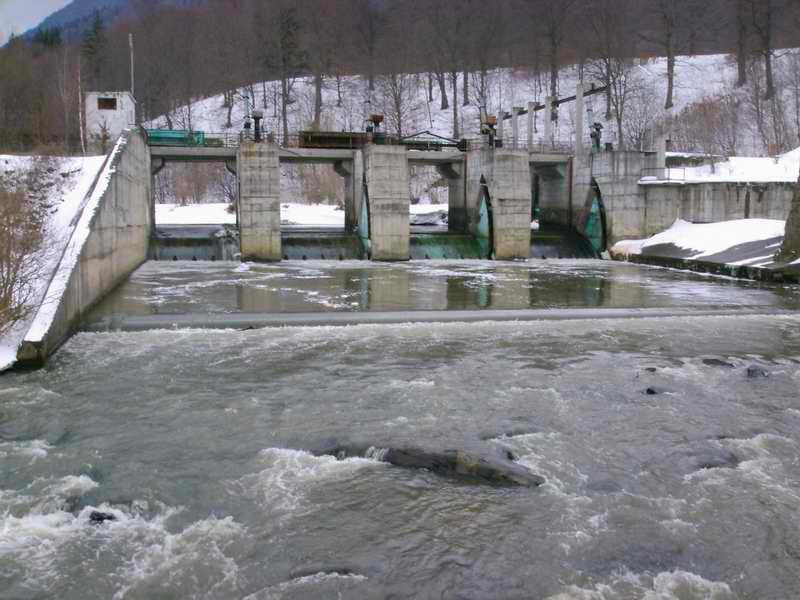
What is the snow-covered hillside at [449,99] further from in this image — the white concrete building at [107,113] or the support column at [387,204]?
the support column at [387,204]

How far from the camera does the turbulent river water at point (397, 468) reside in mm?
5469

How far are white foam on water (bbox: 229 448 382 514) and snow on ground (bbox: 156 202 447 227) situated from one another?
3487cm

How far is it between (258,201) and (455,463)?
21.5 m

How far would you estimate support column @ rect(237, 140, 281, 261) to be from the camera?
27.5 m

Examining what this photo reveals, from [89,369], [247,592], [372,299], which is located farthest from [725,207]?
[247,592]

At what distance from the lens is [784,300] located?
1839cm

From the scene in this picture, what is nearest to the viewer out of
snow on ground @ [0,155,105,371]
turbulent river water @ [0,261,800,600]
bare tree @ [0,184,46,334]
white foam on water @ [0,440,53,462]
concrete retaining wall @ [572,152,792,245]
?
turbulent river water @ [0,261,800,600]

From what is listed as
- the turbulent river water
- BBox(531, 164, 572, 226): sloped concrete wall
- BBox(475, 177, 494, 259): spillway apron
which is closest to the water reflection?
the turbulent river water

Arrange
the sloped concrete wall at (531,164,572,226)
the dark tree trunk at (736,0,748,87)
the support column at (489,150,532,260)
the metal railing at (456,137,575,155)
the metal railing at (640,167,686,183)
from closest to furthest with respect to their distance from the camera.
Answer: the support column at (489,150,532,260), the metal railing at (640,167,686,183), the metal railing at (456,137,575,155), the sloped concrete wall at (531,164,572,226), the dark tree trunk at (736,0,748,87)

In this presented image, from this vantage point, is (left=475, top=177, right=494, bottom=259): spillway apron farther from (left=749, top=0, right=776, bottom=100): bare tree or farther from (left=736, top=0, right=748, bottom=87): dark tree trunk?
(left=736, top=0, right=748, bottom=87): dark tree trunk

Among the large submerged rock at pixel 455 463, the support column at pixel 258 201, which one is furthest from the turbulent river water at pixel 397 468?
the support column at pixel 258 201

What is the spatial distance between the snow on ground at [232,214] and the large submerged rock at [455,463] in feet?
114

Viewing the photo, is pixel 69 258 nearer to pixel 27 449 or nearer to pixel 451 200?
pixel 27 449

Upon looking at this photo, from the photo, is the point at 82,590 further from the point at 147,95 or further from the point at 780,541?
the point at 147,95
